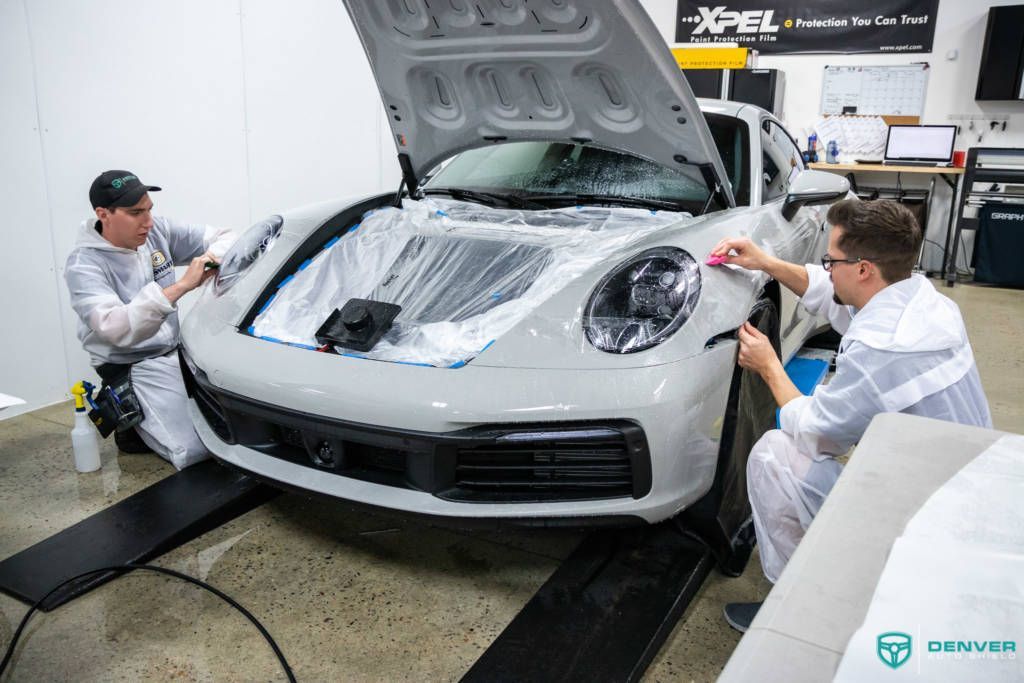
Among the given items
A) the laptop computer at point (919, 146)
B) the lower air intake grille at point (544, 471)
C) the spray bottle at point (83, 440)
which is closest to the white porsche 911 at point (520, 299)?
the lower air intake grille at point (544, 471)

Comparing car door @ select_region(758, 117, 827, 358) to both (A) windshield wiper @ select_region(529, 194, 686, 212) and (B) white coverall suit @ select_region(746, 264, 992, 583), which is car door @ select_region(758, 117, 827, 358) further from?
(B) white coverall suit @ select_region(746, 264, 992, 583)

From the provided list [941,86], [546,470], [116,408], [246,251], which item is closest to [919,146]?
[941,86]

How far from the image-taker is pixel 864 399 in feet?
4.64

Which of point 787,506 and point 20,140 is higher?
point 20,140

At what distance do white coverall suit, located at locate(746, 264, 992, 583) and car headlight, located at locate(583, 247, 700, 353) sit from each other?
303 mm

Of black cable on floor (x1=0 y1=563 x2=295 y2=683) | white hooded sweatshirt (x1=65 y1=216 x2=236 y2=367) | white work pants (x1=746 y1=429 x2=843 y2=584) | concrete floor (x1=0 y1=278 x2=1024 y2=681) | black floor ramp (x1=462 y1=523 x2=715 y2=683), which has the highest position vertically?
white hooded sweatshirt (x1=65 y1=216 x2=236 y2=367)

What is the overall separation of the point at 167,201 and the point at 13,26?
2.73 feet

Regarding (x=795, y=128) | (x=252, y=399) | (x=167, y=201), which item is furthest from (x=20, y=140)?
(x=795, y=128)

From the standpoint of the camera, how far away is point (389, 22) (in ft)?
6.56

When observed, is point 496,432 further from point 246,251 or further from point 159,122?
point 159,122

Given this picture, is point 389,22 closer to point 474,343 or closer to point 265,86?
point 474,343

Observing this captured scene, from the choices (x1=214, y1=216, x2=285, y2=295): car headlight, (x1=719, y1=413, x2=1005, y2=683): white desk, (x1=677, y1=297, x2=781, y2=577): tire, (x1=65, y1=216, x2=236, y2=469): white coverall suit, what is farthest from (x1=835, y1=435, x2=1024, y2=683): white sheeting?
(x1=65, y1=216, x2=236, y2=469): white coverall suit

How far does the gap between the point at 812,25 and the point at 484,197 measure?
6064 mm

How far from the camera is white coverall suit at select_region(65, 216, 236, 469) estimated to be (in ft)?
7.33
